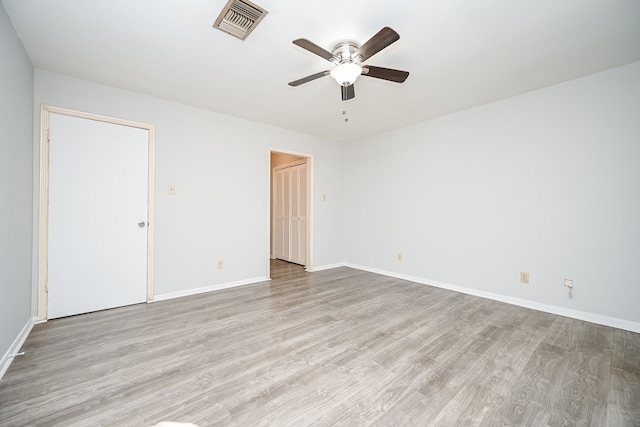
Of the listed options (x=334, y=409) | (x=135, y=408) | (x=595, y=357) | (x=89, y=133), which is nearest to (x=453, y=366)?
(x=334, y=409)

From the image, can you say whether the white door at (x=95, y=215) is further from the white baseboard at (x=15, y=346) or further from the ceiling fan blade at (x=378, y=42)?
the ceiling fan blade at (x=378, y=42)

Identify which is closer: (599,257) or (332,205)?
(599,257)

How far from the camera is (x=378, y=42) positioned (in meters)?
1.75

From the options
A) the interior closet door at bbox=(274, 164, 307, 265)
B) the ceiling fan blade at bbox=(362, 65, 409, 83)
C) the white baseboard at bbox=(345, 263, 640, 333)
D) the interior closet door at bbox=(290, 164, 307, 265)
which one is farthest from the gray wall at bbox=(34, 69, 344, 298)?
Result: the white baseboard at bbox=(345, 263, 640, 333)

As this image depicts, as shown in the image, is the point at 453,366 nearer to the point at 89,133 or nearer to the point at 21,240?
the point at 21,240

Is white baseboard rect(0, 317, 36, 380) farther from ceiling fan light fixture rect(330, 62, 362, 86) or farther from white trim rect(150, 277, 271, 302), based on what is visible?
ceiling fan light fixture rect(330, 62, 362, 86)

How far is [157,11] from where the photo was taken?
1.79 metres

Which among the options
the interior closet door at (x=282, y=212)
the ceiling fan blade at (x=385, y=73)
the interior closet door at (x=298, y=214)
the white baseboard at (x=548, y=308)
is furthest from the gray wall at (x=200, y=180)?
the white baseboard at (x=548, y=308)

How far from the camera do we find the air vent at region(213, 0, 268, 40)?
1716mm

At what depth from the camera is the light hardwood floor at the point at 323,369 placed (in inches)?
55.0

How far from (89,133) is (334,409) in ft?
11.4

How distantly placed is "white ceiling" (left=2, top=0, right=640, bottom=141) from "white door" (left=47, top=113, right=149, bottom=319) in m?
0.63

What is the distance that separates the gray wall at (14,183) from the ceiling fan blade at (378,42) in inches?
96.5

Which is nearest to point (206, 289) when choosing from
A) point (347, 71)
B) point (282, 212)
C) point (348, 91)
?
point (282, 212)
